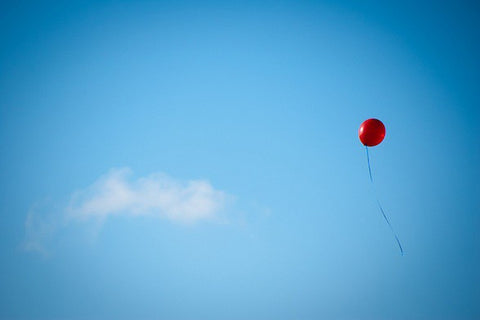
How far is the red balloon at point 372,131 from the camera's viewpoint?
226 inches

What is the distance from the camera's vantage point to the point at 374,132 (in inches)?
226

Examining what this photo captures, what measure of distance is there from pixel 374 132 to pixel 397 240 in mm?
6248

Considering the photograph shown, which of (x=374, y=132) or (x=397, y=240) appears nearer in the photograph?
(x=374, y=132)

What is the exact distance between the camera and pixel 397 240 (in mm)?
9852

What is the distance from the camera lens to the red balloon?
5.73 metres

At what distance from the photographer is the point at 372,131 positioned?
5742 mm
